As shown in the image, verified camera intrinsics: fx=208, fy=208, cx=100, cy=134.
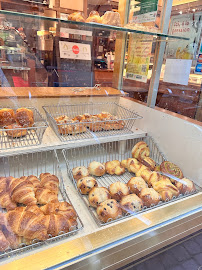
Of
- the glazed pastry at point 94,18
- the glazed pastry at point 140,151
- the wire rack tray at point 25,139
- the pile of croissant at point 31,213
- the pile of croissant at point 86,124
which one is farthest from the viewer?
the glazed pastry at point 140,151

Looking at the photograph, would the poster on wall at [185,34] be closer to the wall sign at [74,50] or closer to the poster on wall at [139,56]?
the poster on wall at [139,56]

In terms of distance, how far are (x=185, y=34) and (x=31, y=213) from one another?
5.76 ft

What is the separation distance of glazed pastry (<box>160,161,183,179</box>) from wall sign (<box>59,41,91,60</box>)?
101 centimetres

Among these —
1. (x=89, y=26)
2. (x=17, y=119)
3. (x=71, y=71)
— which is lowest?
(x=17, y=119)

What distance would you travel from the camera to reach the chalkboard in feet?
4.98

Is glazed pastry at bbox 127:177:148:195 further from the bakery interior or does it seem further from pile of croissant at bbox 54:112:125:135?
pile of croissant at bbox 54:112:125:135

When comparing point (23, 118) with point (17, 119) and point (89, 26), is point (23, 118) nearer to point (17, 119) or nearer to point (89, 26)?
point (17, 119)

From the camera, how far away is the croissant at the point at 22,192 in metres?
1.09

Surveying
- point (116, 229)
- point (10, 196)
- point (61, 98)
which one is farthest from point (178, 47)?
point (10, 196)

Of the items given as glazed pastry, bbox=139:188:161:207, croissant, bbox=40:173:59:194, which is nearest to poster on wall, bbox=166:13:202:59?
glazed pastry, bbox=139:188:161:207

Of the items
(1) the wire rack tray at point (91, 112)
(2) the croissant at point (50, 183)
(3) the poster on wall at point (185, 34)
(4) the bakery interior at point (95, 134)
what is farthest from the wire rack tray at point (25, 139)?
(3) the poster on wall at point (185, 34)

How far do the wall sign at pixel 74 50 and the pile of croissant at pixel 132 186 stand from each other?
2.64ft

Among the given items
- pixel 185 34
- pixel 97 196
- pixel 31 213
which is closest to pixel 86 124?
pixel 97 196

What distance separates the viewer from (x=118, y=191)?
1274 mm
